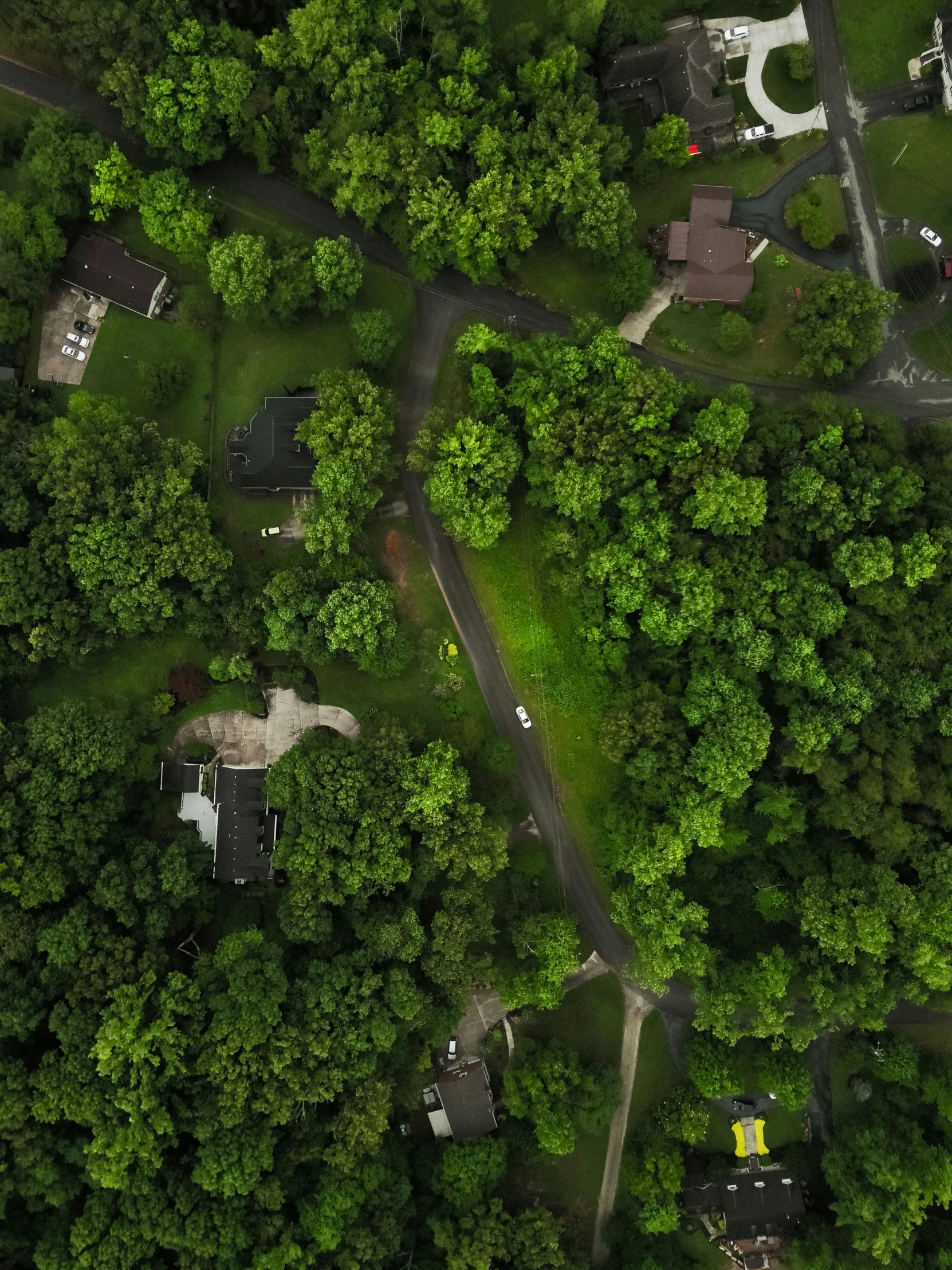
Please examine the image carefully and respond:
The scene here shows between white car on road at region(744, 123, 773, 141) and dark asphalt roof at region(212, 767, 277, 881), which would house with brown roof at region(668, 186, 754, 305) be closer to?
white car on road at region(744, 123, 773, 141)

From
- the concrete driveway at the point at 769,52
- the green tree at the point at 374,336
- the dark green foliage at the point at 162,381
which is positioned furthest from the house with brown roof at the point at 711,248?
the dark green foliage at the point at 162,381

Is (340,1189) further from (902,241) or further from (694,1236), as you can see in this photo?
(902,241)

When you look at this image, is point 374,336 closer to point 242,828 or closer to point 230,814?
point 230,814

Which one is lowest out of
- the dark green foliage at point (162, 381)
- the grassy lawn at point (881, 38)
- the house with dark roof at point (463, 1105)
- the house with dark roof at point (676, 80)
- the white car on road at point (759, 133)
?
the house with dark roof at point (463, 1105)

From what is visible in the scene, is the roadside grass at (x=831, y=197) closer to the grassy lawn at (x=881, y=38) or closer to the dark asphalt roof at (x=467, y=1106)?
the grassy lawn at (x=881, y=38)

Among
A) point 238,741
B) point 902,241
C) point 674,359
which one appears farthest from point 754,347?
point 238,741

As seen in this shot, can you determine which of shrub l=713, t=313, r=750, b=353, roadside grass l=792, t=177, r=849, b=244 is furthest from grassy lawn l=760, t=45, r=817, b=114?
shrub l=713, t=313, r=750, b=353

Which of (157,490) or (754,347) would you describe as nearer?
(157,490)
